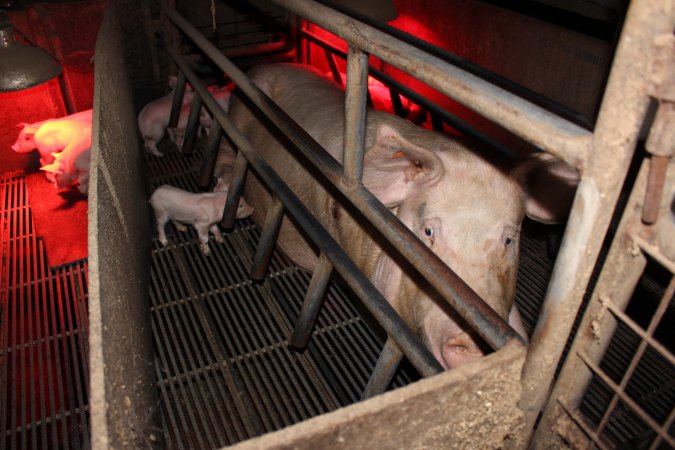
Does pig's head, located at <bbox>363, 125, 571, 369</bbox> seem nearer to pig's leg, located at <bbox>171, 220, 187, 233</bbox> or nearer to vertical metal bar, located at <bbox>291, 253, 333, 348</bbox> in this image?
vertical metal bar, located at <bbox>291, 253, 333, 348</bbox>

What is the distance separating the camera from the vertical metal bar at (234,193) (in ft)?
10.8

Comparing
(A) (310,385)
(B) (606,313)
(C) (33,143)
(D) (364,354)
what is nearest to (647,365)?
(D) (364,354)

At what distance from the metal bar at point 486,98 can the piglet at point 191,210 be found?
2.23m

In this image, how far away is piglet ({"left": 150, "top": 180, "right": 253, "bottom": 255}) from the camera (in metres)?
3.43

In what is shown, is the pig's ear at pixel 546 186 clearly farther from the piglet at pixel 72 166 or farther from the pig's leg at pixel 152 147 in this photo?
the pig's leg at pixel 152 147

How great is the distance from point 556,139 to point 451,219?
1077 mm

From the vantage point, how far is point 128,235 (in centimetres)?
221

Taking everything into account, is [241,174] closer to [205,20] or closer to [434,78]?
[434,78]

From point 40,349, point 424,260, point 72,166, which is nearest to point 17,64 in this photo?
point 72,166

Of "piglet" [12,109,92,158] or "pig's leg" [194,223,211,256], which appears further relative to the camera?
"piglet" [12,109,92,158]

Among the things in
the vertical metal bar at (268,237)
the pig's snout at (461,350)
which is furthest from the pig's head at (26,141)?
the pig's snout at (461,350)

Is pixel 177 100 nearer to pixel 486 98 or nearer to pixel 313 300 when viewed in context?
pixel 313 300

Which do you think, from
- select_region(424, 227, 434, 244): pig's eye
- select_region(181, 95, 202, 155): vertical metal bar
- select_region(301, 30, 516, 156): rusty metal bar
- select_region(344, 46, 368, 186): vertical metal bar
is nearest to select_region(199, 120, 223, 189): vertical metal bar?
select_region(181, 95, 202, 155): vertical metal bar

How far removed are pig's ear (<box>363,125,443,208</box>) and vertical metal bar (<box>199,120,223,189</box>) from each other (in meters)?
1.96
